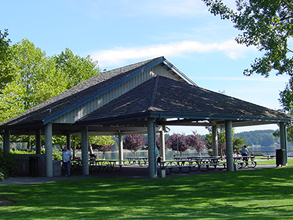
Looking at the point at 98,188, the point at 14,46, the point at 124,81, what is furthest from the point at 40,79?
the point at 98,188

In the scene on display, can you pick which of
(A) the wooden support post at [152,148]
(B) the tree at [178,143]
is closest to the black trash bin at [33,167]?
(A) the wooden support post at [152,148]

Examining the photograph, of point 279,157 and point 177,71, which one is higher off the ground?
point 177,71

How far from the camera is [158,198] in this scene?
12.7 meters

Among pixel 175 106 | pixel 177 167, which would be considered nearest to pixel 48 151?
pixel 175 106

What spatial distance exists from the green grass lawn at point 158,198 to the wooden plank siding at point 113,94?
16.4ft

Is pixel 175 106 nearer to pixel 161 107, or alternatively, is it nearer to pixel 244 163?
pixel 161 107

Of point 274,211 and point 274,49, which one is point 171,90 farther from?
point 274,211

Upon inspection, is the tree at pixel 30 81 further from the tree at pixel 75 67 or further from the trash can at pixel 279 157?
the trash can at pixel 279 157

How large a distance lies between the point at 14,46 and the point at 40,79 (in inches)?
163

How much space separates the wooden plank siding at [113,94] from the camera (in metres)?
21.9

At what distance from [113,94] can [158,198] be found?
12145mm

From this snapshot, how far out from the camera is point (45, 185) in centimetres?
1659

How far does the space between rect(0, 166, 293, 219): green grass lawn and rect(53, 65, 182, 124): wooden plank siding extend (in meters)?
5.01

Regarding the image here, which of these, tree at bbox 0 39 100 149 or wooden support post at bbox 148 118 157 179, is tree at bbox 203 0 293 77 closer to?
wooden support post at bbox 148 118 157 179
